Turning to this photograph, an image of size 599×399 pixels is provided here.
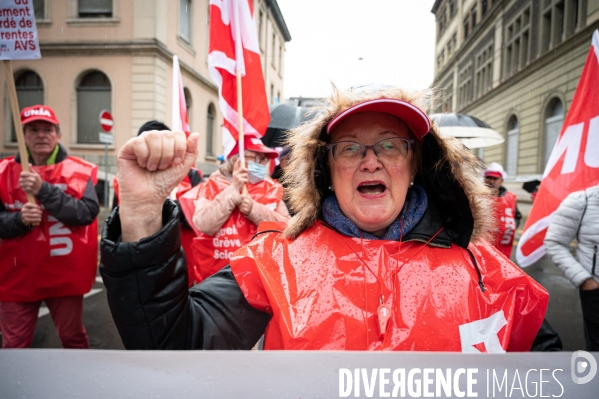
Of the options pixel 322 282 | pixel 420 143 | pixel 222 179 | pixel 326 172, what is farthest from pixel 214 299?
pixel 222 179

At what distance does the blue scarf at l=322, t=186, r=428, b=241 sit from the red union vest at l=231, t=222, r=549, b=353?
43mm

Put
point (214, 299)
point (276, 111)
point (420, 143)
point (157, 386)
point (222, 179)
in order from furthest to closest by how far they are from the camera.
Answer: point (276, 111)
point (222, 179)
point (420, 143)
point (214, 299)
point (157, 386)

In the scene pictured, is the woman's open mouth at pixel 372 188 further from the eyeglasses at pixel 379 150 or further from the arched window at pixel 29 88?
the arched window at pixel 29 88

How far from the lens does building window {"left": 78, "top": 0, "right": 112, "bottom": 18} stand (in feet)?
5.25

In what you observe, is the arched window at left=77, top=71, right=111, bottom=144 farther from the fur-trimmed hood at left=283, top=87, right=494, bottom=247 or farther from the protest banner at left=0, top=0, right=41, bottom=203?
the fur-trimmed hood at left=283, top=87, right=494, bottom=247

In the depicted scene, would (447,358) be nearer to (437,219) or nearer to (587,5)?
(437,219)

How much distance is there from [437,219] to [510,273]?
270mm

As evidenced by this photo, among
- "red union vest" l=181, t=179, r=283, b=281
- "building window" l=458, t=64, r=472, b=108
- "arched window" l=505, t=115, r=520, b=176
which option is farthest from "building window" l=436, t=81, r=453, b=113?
"arched window" l=505, t=115, r=520, b=176

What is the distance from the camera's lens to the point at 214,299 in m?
1.25

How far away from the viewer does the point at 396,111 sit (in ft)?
4.04

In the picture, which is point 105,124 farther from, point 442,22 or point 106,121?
point 442,22

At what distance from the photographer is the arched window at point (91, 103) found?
2.75 meters

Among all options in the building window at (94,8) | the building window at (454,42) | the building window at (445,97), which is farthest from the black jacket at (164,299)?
the building window at (454,42)

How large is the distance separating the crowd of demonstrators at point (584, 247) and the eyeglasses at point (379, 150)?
5.28ft
